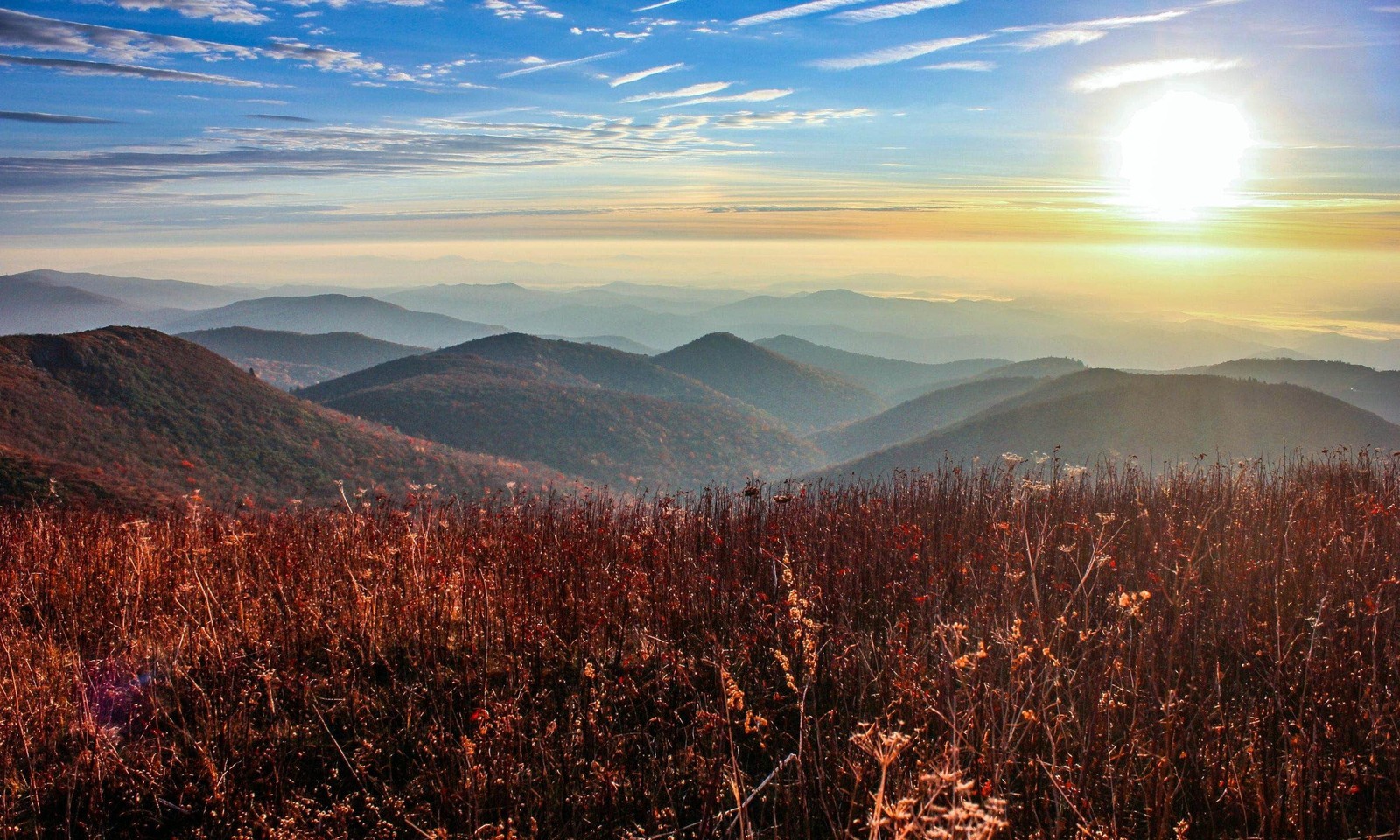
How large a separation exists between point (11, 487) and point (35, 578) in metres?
21.5

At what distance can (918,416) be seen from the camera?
109375mm

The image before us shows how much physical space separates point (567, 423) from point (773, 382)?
7312 cm

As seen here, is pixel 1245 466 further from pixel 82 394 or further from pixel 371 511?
pixel 82 394

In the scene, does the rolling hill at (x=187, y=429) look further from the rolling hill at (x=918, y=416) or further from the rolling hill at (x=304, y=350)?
the rolling hill at (x=304, y=350)

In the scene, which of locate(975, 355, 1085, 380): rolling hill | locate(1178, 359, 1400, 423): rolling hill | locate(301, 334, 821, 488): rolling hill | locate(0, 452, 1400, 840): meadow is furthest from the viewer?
locate(975, 355, 1085, 380): rolling hill

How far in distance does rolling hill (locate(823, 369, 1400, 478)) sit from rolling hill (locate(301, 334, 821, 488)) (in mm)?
22085

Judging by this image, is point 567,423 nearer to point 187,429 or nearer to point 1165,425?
point 187,429

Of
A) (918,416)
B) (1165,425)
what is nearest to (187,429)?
(1165,425)

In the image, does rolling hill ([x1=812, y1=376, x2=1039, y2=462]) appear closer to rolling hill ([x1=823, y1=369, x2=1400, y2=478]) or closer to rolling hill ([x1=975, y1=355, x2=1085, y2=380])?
rolling hill ([x1=975, y1=355, x2=1085, y2=380])

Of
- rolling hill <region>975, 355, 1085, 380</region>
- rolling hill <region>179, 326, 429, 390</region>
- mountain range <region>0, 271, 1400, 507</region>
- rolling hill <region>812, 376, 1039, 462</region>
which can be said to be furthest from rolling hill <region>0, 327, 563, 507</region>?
rolling hill <region>179, 326, 429, 390</region>

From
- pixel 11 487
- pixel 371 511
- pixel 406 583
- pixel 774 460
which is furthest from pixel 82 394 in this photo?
pixel 774 460

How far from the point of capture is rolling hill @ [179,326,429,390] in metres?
168

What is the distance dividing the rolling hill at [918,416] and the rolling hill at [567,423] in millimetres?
6014

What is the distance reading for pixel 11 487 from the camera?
71.1 feet
